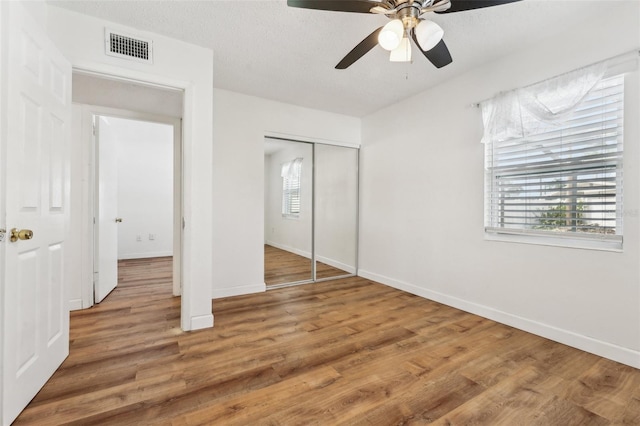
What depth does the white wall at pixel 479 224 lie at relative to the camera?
Result: 1968 mm

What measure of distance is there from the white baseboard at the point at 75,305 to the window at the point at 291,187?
2844 mm

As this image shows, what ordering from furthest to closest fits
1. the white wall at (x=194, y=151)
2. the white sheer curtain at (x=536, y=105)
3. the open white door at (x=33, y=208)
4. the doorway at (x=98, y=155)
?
1. the doorway at (x=98, y=155)
2. the white wall at (x=194, y=151)
3. the white sheer curtain at (x=536, y=105)
4. the open white door at (x=33, y=208)

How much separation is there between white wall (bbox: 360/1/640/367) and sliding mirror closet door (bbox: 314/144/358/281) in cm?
19

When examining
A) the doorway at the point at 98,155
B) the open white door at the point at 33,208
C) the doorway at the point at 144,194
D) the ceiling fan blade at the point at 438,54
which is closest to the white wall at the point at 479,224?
the ceiling fan blade at the point at 438,54

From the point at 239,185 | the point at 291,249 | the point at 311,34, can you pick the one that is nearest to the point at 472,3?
the point at 311,34

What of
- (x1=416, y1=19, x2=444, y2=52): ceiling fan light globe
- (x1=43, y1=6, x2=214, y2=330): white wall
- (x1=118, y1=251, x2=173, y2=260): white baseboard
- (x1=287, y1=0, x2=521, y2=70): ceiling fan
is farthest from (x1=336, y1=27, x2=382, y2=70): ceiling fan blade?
A: (x1=118, y1=251, x2=173, y2=260): white baseboard

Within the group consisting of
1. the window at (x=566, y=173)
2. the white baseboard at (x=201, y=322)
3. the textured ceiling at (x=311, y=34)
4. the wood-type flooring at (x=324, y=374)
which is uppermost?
the textured ceiling at (x=311, y=34)

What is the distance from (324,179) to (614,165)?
3057 mm

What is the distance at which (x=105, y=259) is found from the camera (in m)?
3.29

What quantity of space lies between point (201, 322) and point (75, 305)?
154 centimetres

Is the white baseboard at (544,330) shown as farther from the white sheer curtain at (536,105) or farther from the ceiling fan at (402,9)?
the ceiling fan at (402,9)

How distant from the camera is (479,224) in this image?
286 centimetres

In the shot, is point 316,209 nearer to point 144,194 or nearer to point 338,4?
point 338,4

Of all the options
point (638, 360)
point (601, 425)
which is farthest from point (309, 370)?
point (638, 360)
